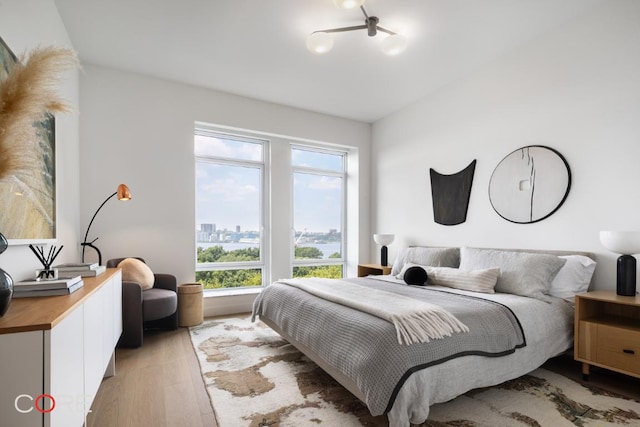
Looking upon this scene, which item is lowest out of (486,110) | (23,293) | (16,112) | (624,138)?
(23,293)

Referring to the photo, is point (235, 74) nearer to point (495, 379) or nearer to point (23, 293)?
point (23, 293)

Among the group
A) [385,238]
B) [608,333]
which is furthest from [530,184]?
[385,238]

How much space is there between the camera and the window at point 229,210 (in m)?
4.32

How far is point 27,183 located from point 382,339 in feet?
7.35

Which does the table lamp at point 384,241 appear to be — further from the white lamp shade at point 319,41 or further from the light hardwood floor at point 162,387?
the white lamp shade at point 319,41

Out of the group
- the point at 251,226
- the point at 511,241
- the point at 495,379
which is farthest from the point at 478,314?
the point at 251,226

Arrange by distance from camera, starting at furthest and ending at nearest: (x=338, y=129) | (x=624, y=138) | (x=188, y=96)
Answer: (x=338, y=129) → (x=188, y=96) → (x=624, y=138)

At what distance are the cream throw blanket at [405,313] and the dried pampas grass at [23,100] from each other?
1729 mm

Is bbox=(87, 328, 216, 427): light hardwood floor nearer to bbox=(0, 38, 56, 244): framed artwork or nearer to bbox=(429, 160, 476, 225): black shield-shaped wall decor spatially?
bbox=(0, 38, 56, 244): framed artwork

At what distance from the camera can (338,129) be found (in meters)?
5.04

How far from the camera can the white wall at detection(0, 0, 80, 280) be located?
1771 millimetres

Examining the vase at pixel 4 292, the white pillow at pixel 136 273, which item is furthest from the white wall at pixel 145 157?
the vase at pixel 4 292

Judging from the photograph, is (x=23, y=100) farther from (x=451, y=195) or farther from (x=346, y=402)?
(x=451, y=195)

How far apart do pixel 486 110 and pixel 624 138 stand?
4.13ft
